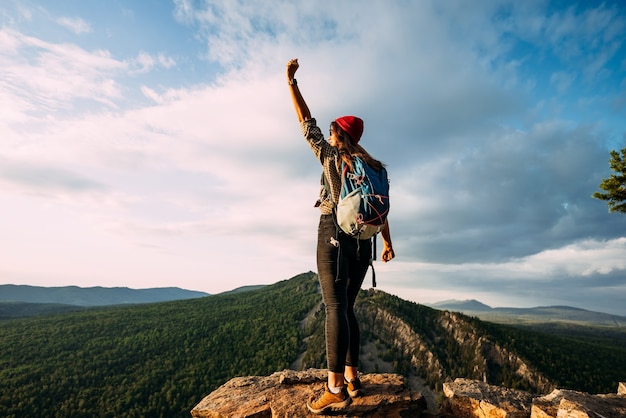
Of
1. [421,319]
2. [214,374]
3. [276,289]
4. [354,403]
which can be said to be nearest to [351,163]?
[354,403]

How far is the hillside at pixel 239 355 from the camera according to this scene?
3103 cm

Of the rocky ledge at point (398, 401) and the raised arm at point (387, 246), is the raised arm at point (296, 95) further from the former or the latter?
the rocky ledge at point (398, 401)

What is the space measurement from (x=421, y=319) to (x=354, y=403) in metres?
40.4

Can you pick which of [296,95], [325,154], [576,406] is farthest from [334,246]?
[576,406]

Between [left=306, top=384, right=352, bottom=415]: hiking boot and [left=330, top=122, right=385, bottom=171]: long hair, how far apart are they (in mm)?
2981

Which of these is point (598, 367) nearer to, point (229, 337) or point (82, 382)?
point (229, 337)

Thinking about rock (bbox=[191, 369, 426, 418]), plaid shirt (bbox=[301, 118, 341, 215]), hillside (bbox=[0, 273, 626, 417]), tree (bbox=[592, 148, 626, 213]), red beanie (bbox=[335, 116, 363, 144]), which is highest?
tree (bbox=[592, 148, 626, 213])

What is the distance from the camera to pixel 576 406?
3.84m

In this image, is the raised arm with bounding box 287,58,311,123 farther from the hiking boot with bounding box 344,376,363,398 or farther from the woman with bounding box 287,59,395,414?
the hiking boot with bounding box 344,376,363,398

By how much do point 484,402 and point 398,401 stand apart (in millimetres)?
1476

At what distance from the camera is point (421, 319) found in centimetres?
4097

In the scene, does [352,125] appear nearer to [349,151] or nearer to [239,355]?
[349,151]

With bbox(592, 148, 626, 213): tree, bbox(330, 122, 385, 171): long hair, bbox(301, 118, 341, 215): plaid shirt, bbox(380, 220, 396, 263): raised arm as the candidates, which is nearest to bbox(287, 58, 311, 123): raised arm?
bbox(301, 118, 341, 215): plaid shirt

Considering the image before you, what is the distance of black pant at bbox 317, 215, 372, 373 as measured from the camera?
404cm
